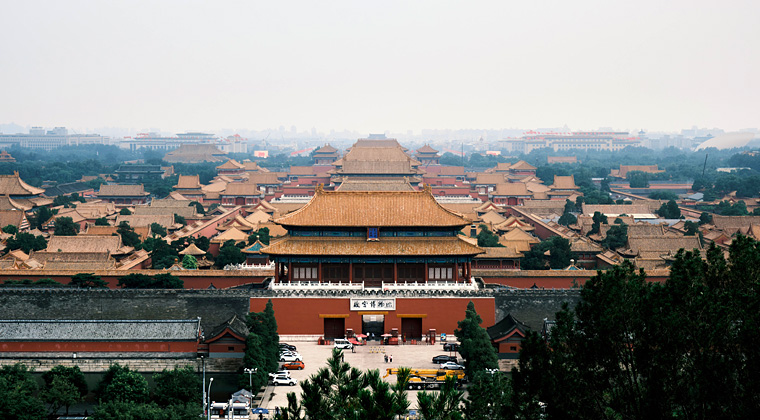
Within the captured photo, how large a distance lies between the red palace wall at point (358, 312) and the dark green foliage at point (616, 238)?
1889cm

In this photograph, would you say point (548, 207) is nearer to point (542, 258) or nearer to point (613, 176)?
point (542, 258)

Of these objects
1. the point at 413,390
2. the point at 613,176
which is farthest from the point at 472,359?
the point at 613,176

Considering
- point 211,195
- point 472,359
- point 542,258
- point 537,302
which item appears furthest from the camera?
point 211,195

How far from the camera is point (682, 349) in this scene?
47.7ft

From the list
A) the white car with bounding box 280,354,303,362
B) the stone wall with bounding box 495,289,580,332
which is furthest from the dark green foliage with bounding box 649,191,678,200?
the white car with bounding box 280,354,303,362

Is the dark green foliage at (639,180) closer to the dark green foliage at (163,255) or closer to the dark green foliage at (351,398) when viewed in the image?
the dark green foliage at (163,255)

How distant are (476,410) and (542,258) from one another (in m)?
30.1

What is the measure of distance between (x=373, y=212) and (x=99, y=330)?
12.8m

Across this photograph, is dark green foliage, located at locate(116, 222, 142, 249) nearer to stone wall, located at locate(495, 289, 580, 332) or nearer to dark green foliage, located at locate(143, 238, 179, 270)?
dark green foliage, located at locate(143, 238, 179, 270)

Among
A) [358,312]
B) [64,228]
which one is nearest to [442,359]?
[358,312]

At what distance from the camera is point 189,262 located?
45594 mm

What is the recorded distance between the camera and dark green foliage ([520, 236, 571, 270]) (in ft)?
150

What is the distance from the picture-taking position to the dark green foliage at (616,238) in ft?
162

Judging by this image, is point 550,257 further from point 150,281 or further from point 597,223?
point 150,281
